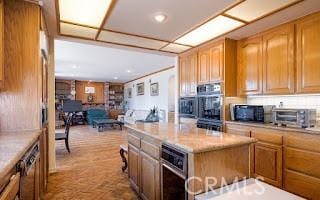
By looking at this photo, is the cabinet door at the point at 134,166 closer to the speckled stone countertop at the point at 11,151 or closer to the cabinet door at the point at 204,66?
the speckled stone countertop at the point at 11,151

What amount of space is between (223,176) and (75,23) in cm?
281

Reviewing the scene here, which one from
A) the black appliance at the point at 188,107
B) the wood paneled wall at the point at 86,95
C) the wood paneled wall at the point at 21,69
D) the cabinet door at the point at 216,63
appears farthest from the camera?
the wood paneled wall at the point at 86,95

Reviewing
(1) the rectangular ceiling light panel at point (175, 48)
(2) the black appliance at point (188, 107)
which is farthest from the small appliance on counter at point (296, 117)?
(1) the rectangular ceiling light panel at point (175, 48)

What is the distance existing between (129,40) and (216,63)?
1.71m

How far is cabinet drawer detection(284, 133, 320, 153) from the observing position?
2257mm

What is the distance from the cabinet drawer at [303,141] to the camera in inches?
88.9

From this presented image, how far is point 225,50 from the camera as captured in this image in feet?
11.6

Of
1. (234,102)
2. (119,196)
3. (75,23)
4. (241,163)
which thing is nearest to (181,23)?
(75,23)

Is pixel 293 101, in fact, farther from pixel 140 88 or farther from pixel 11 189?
pixel 140 88

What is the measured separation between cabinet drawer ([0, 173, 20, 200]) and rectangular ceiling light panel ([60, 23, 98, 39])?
2.46 m

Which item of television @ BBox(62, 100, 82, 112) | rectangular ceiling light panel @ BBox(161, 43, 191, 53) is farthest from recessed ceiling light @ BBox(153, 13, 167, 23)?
television @ BBox(62, 100, 82, 112)

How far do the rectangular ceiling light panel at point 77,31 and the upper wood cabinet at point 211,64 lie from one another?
214 cm

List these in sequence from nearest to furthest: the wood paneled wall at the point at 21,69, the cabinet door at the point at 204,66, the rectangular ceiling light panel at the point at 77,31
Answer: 1. the wood paneled wall at the point at 21,69
2. the rectangular ceiling light panel at the point at 77,31
3. the cabinet door at the point at 204,66
